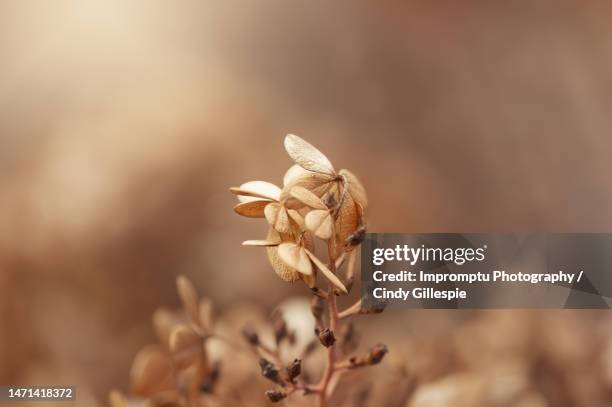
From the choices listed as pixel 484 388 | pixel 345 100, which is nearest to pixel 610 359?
pixel 484 388

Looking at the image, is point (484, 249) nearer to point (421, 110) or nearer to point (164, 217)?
point (421, 110)

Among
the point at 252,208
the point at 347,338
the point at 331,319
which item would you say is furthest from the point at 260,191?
the point at 347,338

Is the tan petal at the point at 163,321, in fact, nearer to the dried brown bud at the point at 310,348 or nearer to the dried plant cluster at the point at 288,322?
the dried plant cluster at the point at 288,322

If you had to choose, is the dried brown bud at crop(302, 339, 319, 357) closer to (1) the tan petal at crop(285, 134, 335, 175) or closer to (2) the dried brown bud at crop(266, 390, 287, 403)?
(2) the dried brown bud at crop(266, 390, 287, 403)

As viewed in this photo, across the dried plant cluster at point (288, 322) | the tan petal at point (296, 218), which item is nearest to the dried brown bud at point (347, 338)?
the dried plant cluster at point (288, 322)

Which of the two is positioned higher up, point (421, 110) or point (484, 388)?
point (421, 110)

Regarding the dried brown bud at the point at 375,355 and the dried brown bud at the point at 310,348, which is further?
the dried brown bud at the point at 310,348

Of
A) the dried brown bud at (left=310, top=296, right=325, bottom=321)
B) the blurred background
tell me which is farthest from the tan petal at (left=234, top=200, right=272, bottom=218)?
the blurred background
